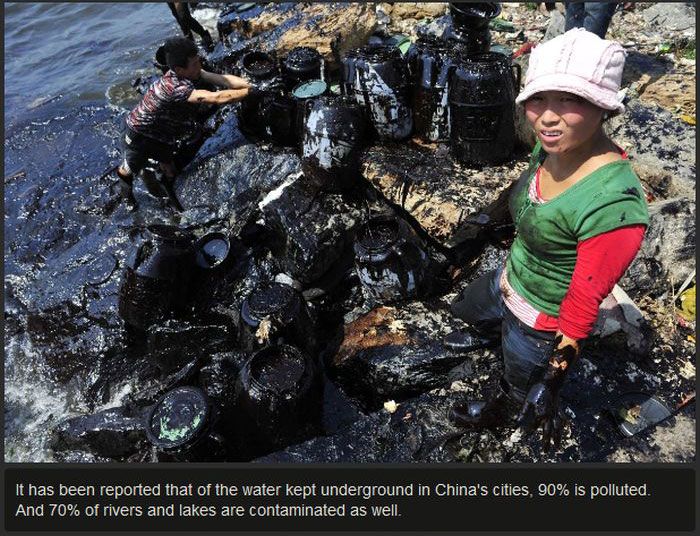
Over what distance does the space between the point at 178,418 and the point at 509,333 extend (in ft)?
6.08

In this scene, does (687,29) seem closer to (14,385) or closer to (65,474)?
(65,474)

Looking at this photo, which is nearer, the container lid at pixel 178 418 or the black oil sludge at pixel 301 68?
the container lid at pixel 178 418

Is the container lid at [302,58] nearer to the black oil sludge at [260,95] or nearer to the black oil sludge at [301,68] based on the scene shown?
the black oil sludge at [301,68]

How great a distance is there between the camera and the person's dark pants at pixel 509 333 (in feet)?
7.12

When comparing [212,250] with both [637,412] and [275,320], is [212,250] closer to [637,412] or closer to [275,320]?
[275,320]

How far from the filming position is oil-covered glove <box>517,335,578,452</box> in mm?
1840

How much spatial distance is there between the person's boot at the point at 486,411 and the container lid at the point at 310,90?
266 centimetres

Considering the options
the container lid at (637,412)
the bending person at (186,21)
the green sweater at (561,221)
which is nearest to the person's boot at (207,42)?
the bending person at (186,21)

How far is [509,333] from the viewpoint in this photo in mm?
2311

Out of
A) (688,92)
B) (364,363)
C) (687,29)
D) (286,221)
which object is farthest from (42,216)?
(687,29)

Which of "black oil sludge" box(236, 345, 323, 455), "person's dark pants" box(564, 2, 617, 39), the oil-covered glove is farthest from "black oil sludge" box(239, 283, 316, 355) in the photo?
"person's dark pants" box(564, 2, 617, 39)

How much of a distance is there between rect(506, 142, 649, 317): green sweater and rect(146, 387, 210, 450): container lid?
1829mm

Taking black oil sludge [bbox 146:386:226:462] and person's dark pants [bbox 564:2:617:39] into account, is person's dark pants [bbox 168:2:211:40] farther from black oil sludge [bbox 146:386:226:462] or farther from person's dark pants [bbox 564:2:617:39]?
black oil sludge [bbox 146:386:226:462]

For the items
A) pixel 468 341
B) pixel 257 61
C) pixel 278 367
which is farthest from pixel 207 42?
pixel 468 341
